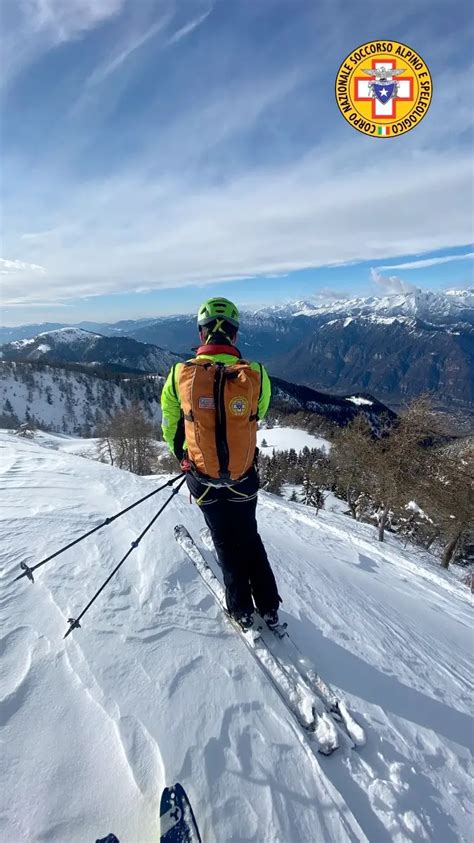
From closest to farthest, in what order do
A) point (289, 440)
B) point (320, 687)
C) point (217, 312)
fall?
1. point (320, 687)
2. point (217, 312)
3. point (289, 440)

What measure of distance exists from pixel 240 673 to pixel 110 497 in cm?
525

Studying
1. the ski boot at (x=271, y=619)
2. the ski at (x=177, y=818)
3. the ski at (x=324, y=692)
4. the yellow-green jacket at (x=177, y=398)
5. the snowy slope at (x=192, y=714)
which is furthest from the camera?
the ski boot at (x=271, y=619)

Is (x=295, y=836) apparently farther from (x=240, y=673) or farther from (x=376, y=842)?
(x=240, y=673)

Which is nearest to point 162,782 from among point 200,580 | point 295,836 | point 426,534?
point 295,836

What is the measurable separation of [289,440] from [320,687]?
111806mm

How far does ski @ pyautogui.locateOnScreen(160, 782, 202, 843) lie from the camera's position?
2428mm

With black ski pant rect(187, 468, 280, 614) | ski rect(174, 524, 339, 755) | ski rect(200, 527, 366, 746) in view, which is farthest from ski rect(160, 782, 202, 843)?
black ski pant rect(187, 468, 280, 614)

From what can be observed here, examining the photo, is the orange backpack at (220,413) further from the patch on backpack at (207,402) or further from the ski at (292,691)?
the ski at (292,691)

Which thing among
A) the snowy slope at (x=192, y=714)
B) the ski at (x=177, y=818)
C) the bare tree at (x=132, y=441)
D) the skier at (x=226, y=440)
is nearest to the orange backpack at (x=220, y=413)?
the skier at (x=226, y=440)

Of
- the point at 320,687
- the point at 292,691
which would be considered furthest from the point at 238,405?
the point at 320,687

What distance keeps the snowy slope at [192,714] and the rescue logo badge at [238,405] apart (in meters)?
2.61

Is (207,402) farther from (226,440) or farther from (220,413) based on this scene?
(226,440)

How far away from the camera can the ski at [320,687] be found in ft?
11.2

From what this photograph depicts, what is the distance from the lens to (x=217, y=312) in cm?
428
